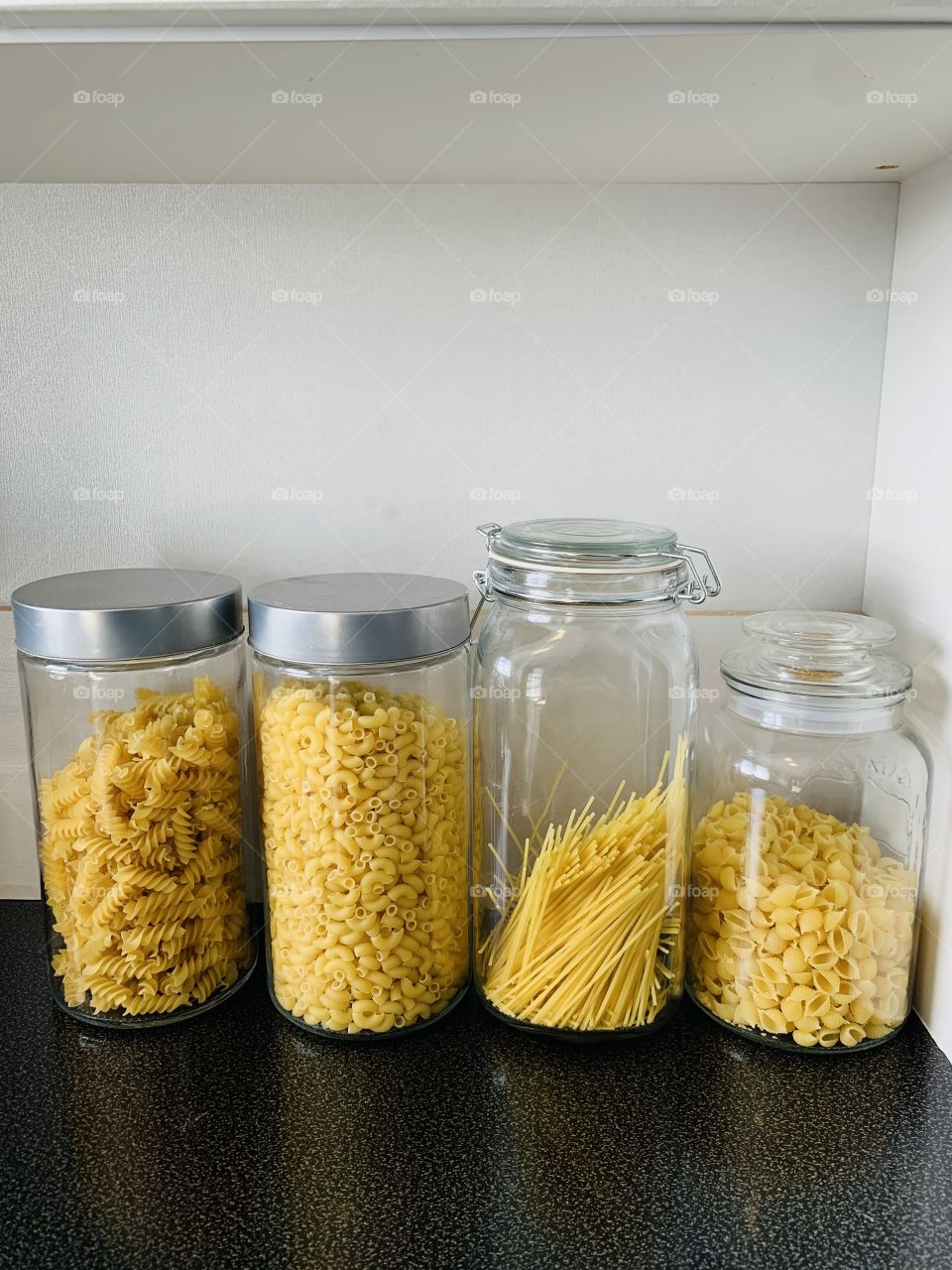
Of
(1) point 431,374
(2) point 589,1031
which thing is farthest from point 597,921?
(1) point 431,374

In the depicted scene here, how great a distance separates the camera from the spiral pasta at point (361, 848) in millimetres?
683

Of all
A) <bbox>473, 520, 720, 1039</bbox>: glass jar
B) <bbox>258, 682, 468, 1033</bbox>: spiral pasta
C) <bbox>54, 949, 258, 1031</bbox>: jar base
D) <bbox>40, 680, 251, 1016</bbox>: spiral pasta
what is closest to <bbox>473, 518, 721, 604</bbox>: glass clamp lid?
<bbox>473, 520, 720, 1039</bbox>: glass jar

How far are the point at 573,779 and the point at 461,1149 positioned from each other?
0.27 metres

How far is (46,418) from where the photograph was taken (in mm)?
863

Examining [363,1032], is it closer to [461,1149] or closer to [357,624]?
[461,1149]

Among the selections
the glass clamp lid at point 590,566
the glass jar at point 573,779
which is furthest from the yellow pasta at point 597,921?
the glass clamp lid at point 590,566

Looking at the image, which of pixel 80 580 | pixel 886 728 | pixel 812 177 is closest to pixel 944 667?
pixel 886 728

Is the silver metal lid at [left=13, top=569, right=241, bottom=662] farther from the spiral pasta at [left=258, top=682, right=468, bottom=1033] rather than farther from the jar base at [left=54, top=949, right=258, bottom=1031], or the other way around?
the jar base at [left=54, top=949, right=258, bottom=1031]

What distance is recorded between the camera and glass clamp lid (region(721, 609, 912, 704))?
70cm

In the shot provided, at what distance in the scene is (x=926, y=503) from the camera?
2.42 feet

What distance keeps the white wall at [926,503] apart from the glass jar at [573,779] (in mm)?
164

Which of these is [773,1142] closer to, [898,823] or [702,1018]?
[702,1018]

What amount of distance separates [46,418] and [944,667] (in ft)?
2.37

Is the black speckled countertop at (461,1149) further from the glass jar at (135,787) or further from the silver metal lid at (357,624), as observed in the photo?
the silver metal lid at (357,624)
